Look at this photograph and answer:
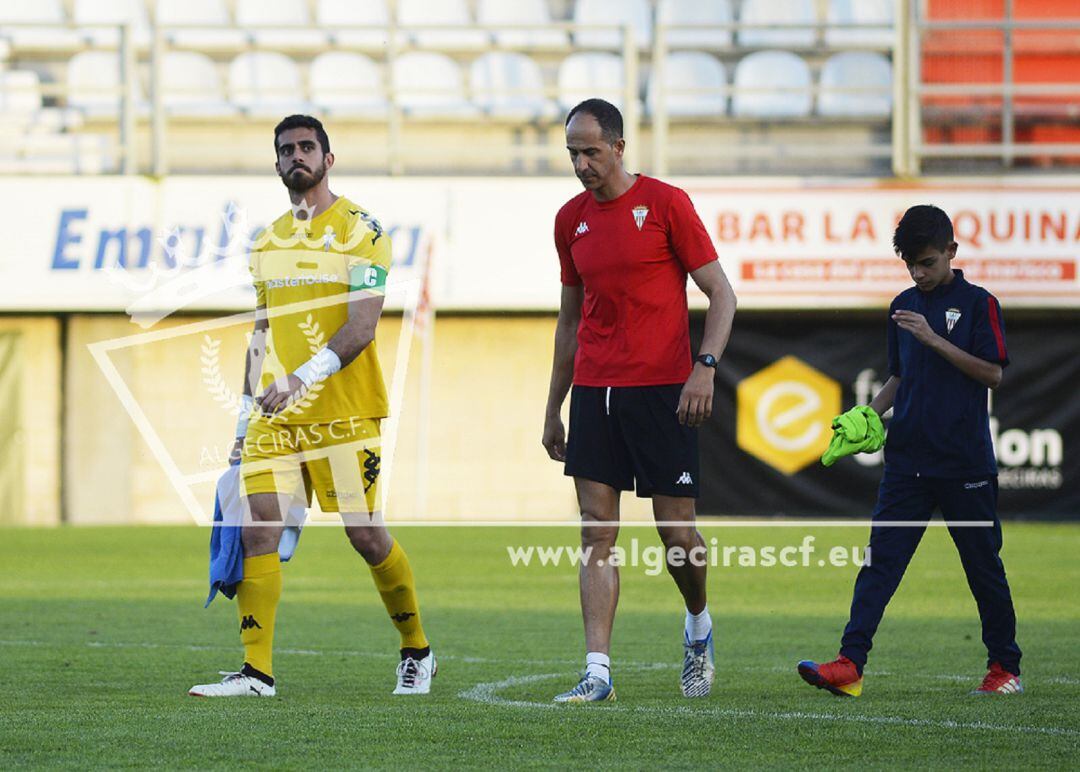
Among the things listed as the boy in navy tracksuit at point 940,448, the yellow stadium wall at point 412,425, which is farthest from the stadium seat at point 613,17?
the boy in navy tracksuit at point 940,448

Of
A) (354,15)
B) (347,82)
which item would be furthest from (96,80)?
(354,15)

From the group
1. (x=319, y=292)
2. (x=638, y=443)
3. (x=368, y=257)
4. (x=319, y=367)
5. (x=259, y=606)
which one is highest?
(x=368, y=257)

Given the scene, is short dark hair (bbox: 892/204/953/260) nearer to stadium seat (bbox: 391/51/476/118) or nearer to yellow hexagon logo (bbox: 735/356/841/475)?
yellow hexagon logo (bbox: 735/356/841/475)

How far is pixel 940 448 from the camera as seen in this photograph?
23.4 ft

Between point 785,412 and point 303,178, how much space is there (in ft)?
48.2

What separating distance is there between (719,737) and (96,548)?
11769 millimetres

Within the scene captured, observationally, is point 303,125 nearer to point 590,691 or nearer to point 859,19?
point 590,691

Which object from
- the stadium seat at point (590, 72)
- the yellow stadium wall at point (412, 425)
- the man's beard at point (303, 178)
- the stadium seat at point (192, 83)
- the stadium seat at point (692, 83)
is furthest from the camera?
the stadium seat at point (590, 72)

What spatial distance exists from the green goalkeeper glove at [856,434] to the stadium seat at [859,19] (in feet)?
55.5

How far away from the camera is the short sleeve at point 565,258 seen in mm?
7211

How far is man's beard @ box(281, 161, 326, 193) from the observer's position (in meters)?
7.09

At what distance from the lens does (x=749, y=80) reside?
2336 centimetres

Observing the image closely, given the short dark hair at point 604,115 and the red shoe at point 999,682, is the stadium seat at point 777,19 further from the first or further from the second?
the red shoe at point 999,682

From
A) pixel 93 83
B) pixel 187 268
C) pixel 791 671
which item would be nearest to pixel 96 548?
pixel 187 268
